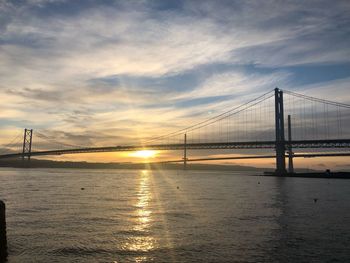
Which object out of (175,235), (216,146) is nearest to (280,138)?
(216,146)

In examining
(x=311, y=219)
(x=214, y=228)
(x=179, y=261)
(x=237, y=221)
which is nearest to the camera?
(x=179, y=261)

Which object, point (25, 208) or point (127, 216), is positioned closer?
point (127, 216)

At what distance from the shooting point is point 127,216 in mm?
18922

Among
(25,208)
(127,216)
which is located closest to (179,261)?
(127,216)

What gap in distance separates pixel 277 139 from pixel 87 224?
72613mm

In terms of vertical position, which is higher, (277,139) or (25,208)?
(277,139)

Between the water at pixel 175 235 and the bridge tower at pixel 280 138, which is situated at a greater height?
the bridge tower at pixel 280 138

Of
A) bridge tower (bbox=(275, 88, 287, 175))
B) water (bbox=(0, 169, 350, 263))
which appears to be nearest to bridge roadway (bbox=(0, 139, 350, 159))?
bridge tower (bbox=(275, 88, 287, 175))

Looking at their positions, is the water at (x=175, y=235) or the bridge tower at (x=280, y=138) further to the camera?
the bridge tower at (x=280, y=138)

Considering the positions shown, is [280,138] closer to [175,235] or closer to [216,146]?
[216,146]

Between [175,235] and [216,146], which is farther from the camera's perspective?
[216,146]

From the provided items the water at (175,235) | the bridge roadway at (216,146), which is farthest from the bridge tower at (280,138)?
the water at (175,235)

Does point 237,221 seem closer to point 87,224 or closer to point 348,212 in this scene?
point 87,224

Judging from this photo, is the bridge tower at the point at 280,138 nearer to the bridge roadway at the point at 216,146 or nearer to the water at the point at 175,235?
the bridge roadway at the point at 216,146
